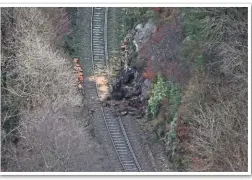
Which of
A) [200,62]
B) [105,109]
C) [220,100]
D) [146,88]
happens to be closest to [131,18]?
[146,88]

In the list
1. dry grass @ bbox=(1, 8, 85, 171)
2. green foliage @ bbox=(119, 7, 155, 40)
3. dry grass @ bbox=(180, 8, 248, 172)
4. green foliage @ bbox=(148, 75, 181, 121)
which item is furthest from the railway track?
A: dry grass @ bbox=(180, 8, 248, 172)

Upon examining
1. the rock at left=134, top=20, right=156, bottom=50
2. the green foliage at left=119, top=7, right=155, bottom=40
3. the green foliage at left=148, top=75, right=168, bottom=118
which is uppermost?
the green foliage at left=119, top=7, right=155, bottom=40

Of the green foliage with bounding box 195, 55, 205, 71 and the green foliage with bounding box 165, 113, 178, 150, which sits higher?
the green foliage with bounding box 195, 55, 205, 71

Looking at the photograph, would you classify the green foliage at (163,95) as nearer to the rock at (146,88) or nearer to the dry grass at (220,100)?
the rock at (146,88)

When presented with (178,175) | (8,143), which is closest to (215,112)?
(178,175)

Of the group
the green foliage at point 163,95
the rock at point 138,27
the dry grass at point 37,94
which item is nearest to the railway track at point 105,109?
the green foliage at point 163,95

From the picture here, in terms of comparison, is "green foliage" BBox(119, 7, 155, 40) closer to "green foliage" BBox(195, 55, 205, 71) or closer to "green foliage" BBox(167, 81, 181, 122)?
"green foliage" BBox(167, 81, 181, 122)

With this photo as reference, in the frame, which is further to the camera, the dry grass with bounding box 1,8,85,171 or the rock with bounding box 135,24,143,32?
the rock with bounding box 135,24,143,32

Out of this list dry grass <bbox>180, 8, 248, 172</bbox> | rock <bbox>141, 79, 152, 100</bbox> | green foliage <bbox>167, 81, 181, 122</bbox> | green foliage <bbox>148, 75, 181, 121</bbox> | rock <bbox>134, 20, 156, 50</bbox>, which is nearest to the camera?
dry grass <bbox>180, 8, 248, 172</bbox>
